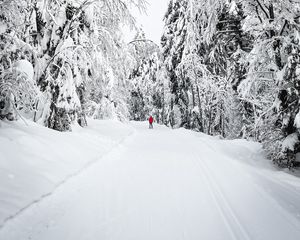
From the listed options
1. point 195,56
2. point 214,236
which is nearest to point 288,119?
point 214,236

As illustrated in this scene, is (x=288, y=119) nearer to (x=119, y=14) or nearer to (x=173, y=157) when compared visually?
(x=173, y=157)

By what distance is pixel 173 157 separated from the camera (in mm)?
9719

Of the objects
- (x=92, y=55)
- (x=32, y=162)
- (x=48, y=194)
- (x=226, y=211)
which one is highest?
(x=92, y=55)

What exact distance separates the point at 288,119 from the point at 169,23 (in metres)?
21.6

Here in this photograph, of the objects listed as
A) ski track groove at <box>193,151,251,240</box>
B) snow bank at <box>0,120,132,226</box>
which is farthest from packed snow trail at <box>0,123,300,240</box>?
snow bank at <box>0,120,132,226</box>

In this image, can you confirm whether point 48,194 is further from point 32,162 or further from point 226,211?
point 226,211

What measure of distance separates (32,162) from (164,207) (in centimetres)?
325

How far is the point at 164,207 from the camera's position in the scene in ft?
15.7

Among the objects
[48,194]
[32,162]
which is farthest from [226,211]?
[32,162]

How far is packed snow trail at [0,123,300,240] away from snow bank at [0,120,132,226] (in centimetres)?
27

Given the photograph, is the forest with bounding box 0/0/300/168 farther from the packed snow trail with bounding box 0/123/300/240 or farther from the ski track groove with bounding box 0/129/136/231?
the packed snow trail with bounding box 0/123/300/240

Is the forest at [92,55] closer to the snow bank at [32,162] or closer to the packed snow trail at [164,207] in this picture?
the snow bank at [32,162]

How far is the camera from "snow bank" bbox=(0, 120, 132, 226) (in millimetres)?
4325

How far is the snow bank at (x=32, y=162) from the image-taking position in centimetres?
432
